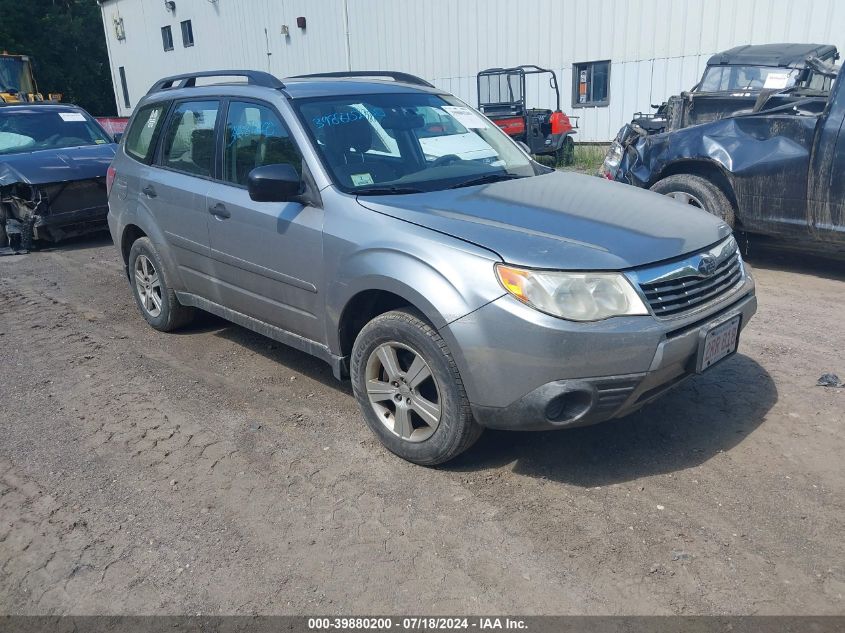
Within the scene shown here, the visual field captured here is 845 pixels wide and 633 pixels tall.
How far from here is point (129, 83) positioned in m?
35.7

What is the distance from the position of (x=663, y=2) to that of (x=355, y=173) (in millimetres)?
14150

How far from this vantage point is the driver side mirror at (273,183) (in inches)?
151

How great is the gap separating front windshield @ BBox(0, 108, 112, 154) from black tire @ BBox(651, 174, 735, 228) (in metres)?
7.57

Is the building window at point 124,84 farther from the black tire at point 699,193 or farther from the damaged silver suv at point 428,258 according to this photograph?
the black tire at point 699,193

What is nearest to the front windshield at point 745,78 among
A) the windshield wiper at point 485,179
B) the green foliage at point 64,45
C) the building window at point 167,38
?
the windshield wiper at point 485,179

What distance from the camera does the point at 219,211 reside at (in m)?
4.59

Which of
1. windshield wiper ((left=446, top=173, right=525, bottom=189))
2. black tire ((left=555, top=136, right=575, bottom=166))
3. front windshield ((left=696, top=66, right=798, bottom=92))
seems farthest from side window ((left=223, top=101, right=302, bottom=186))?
black tire ((left=555, top=136, right=575, bottom=166))

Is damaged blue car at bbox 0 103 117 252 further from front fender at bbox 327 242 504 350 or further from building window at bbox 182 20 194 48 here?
building window at bbox 182 20 194 48

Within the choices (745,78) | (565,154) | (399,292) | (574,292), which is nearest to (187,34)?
(565,154)

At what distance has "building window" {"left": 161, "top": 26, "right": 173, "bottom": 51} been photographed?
104 feet

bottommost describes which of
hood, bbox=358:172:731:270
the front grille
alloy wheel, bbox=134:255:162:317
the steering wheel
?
alloy wheel, bbox=134:255:162:317

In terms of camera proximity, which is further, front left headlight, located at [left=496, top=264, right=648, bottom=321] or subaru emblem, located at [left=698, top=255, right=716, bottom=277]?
subaru emblem, located at [left=698, top=255, right=716, bottom=277]

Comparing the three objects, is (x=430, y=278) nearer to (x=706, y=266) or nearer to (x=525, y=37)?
(x=706, y=266)

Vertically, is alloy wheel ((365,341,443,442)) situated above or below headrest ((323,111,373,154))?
below
